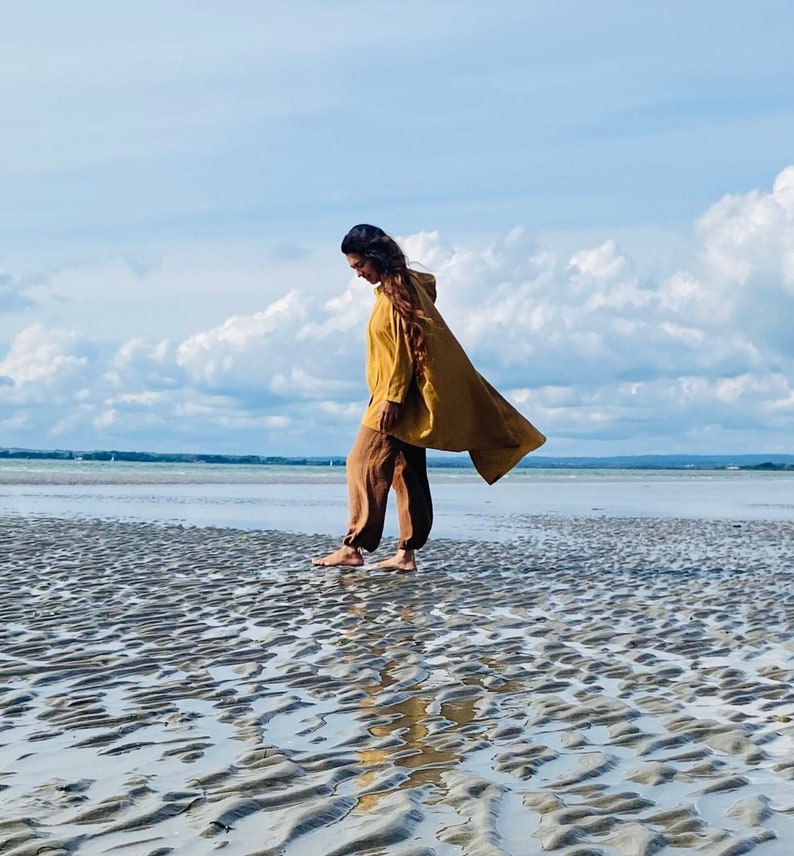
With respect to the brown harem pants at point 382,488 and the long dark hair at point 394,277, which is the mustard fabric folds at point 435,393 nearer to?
the long dark hair at point 394,277

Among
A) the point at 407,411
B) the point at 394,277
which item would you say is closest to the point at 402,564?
the point at 407,411

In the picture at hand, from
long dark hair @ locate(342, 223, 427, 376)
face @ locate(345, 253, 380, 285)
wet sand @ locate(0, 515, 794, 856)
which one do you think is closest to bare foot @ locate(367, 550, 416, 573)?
wet sand @ locate(0, 515, 794, 856)

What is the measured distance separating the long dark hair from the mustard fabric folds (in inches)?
2.6

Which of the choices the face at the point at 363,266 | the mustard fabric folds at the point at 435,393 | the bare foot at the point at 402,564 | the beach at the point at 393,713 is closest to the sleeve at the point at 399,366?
the mustard fabric folds at the point at 435,393

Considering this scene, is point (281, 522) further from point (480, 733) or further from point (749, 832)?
point (749, 832)

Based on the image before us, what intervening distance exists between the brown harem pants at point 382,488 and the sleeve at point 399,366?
0.40 meters

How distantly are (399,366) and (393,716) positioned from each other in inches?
207

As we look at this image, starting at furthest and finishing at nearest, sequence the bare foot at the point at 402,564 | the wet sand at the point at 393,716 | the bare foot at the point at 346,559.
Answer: the bare foot at the point at 346,559 < the bare foot at the point at 402,564 < the wet sand at the point at 393,716

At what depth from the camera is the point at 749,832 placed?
3.12 meters

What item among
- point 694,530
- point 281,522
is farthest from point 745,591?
point 281,522

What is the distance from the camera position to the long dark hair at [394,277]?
947cm

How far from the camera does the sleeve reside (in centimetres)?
948

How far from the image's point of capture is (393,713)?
14.8ft

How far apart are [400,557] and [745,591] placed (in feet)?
9.20
